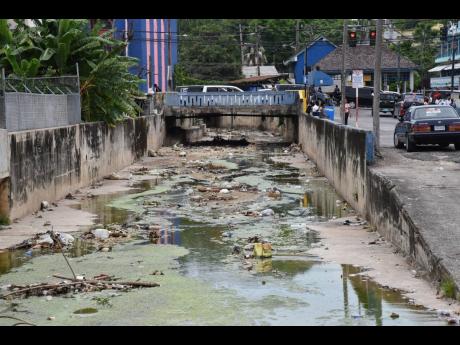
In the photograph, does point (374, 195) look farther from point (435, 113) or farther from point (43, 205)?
point (435, 113)

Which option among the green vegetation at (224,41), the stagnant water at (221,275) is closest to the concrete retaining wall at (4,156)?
the stagnant water at (221,275)

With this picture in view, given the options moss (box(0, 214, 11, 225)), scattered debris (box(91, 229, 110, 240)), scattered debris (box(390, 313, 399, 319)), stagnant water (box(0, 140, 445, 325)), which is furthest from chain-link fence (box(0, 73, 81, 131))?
scattered debris (box(390, 313, 399, 319))

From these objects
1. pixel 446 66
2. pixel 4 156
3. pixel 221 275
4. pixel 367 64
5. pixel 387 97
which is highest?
pixel 367 64

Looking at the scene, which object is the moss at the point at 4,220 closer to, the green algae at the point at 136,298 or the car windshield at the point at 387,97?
the green algae at the point at 136,298

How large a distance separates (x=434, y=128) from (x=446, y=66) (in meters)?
55.8

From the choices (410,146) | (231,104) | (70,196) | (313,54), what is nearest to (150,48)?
(231,104)

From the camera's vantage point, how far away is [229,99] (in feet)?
160

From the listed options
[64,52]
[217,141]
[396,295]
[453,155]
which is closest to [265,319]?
[396,295]

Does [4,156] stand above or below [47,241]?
above

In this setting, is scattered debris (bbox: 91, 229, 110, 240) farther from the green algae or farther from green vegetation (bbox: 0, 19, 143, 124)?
green vegetation (bbox: 0, 19, 143, 124)

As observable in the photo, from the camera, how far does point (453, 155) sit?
24.0 m

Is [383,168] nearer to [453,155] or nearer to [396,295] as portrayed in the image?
[453,155]

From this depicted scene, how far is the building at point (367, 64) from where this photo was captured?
79.5 metres
